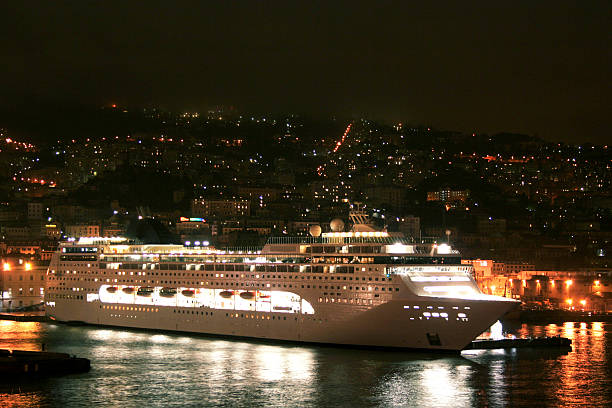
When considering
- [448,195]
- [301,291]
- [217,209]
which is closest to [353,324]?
[301,291]

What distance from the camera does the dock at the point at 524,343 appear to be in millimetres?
34188

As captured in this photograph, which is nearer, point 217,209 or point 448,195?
point 217,209

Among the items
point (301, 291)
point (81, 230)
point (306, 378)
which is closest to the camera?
point (306, 378)

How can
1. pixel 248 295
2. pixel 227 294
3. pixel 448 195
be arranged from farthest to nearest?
pixel 448 195 < pixel 227 294 < pixel 248 295

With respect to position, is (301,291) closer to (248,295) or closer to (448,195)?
(248,295)

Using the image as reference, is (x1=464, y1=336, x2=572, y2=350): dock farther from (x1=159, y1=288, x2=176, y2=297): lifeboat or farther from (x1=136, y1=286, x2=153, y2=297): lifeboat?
(x1=136, y1=286, x2=153, y2=297): lifeboat

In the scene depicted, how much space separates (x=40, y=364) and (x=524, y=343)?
19281mm

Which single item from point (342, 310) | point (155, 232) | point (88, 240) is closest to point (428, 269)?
A: point (342, 310)

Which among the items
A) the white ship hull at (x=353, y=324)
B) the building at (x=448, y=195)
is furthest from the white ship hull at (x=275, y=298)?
the building at (x=448, y=195)

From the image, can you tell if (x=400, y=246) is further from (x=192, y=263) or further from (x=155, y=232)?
(x=155, y=232)

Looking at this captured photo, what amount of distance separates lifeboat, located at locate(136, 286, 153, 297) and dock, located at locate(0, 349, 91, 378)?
7.94 meters

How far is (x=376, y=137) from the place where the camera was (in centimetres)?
12581

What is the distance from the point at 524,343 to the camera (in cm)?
3541

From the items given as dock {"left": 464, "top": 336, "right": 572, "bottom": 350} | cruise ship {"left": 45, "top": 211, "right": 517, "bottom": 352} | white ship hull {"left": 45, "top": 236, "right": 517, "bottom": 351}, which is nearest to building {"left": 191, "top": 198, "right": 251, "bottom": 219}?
white ship hull {"left": 45, "top": 236, "right": 517, "bottom": 351}
